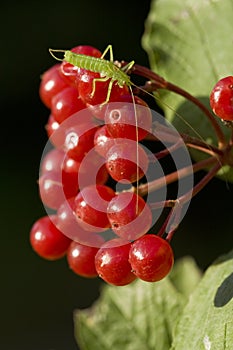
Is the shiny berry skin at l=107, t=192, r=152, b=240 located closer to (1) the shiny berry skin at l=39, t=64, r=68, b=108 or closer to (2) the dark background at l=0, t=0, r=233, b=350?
A: (1) the shiny berry skin at l=39, t=64, r=68, b=108

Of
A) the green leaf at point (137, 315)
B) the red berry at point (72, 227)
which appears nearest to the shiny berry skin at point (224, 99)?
the red berry at point (72, 227)

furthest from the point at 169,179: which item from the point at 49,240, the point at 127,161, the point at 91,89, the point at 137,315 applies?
the point at 137,315

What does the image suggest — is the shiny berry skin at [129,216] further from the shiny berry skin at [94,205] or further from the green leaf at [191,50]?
the green leaf at [191,50]

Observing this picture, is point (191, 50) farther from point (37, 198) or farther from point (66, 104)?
point (37, 198)

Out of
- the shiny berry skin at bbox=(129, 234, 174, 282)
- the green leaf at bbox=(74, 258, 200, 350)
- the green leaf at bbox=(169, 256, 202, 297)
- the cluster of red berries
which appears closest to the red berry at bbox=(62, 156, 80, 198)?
the cluster of red berries

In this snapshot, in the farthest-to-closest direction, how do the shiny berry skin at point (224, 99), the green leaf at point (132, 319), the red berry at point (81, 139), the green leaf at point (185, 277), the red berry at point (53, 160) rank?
the green leaf at point (185, 277)
the green leaf at point (132, 319)
the red berry at point (53, 160)
the red berry at point (81, 139)
the shiny berry skin at point (224, 99)

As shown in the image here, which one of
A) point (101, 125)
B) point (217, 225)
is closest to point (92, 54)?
point (101, 125)
